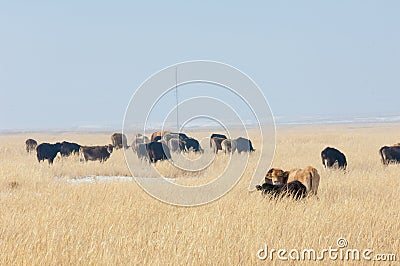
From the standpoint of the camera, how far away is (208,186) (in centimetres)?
982

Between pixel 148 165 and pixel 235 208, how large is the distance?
8458 mm

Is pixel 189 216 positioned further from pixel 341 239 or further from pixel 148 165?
pixel 148 165

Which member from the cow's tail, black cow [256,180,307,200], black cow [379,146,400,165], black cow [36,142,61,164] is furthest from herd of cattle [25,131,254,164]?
black cow [256,180,307,200]

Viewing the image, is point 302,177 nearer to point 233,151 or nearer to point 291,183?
point 291,183

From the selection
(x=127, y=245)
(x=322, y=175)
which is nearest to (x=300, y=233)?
(x=127, y=245)

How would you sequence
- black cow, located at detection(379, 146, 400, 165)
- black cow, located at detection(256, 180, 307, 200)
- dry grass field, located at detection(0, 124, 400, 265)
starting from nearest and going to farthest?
dry grass field, located at detection(0, 124, 400, 265) → black cow, located at detection(256, 180, 307, 200) → black cow, located at detection(379, 146, 400, 165)

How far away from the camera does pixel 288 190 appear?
768 centimetres

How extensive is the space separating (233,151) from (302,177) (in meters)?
11.3

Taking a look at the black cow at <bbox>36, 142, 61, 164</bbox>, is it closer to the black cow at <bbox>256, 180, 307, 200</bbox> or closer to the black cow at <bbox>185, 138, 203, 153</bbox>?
the black cow at <bbox>185, 138, 203, 153</bbox>

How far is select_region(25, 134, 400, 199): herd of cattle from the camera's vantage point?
7.92 meters

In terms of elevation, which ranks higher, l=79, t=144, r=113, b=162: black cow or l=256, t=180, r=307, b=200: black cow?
l=79, t=144, r=113, b=162: black cow

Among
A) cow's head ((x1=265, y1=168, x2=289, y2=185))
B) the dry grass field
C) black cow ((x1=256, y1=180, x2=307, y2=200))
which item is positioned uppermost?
cow's head ((x1=265, y1=168, x2=289, y2=185))
